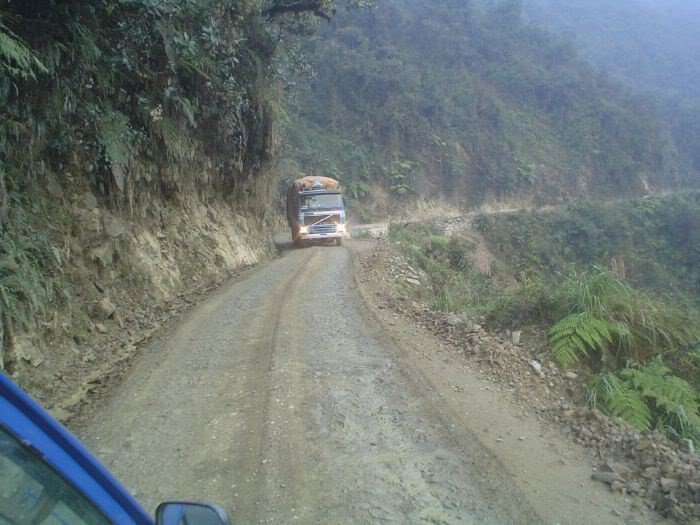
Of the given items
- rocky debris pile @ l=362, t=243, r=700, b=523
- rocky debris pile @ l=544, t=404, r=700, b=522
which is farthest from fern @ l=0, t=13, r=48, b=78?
rocky debris pile @ l=544, t=404, r=700, b=522

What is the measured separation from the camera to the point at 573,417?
5.39 m

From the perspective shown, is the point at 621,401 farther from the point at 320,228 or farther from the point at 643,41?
the point at 643,41

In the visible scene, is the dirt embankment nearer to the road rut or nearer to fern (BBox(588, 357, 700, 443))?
the road rut

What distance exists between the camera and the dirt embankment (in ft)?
19.8

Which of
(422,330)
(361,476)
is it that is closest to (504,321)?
(422,330)

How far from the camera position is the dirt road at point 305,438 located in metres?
3.93

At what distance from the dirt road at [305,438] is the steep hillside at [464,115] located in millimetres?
31798

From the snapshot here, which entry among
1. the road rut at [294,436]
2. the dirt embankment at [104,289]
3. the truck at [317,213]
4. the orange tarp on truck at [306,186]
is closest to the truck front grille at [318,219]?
the truck at [317,213]

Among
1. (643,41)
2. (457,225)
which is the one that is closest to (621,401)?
(457,225)

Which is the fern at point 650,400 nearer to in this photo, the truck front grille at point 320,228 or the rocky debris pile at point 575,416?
the rocky debris pile at point 575,416

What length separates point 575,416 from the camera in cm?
541

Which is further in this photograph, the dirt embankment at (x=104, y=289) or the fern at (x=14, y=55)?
the dirt embankment at (x=104, y=289)

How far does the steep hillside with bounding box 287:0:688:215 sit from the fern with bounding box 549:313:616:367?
1255 inches

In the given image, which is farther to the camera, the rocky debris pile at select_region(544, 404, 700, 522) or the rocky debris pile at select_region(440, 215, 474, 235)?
the rocky debris pile at select_region(440, 215, 474, 235)
